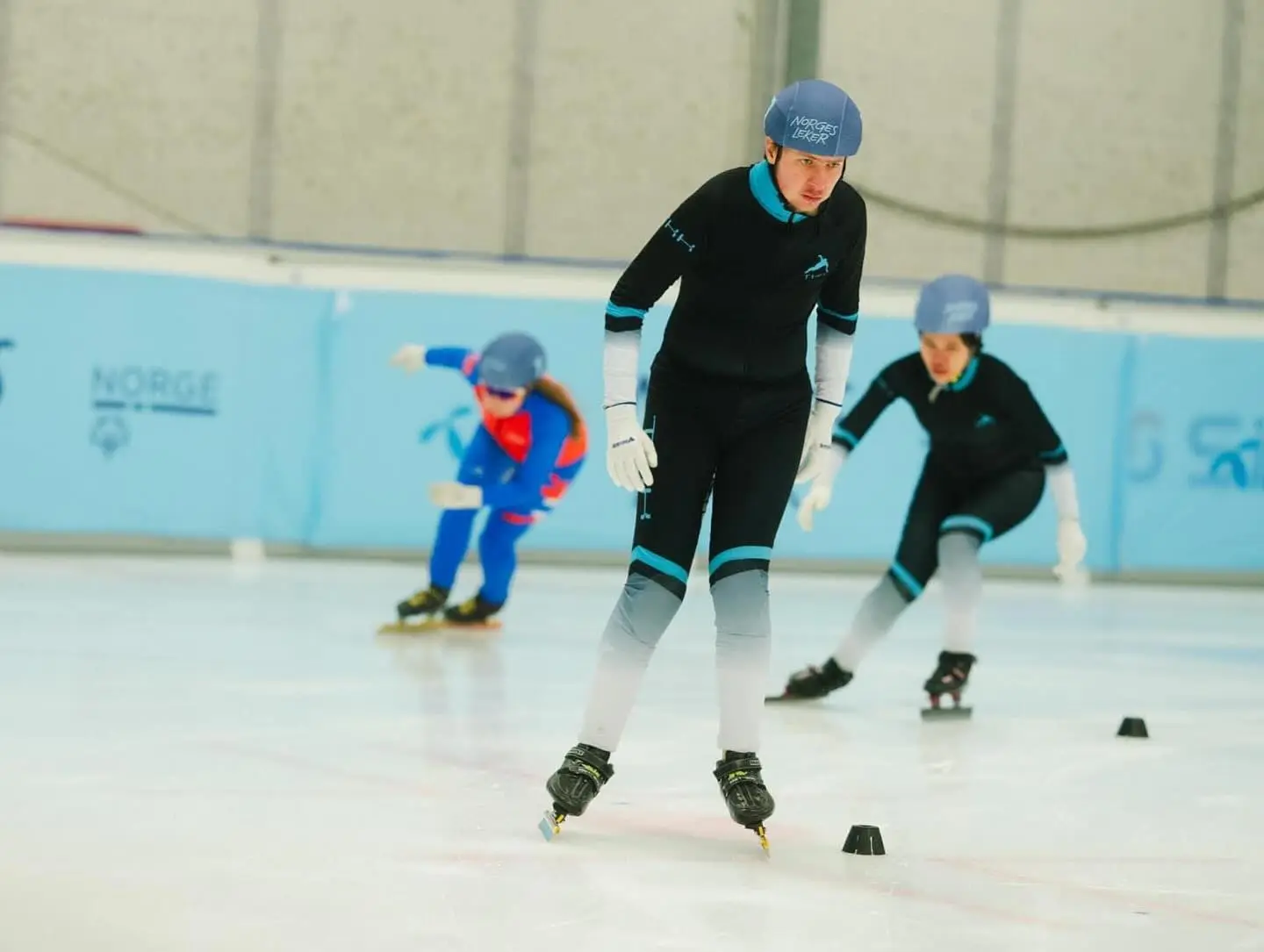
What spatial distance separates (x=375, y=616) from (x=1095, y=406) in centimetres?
558

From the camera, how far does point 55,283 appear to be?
9.55m

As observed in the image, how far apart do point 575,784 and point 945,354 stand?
2.46 metres

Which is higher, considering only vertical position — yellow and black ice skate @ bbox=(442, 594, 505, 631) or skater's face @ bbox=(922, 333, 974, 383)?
skater's face @ bbox=(922, 333, 974, 383)

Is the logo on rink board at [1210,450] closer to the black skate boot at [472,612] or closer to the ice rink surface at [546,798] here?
the ice rink surface at [546,798]

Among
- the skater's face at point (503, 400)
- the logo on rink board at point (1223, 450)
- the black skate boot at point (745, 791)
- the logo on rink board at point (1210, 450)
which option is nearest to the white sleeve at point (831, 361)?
the black skate boot at point (745, 791)

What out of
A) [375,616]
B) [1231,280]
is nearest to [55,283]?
[375,616]

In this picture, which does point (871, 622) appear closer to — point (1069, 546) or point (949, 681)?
point (949, 681)

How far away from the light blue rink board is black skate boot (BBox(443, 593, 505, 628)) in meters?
2.78

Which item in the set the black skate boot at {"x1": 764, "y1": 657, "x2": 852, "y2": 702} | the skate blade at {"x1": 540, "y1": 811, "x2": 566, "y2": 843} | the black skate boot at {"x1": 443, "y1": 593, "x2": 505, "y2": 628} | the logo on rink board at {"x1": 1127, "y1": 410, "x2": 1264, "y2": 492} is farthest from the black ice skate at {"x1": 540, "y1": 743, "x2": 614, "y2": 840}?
the logo on rink board at {"x1": 1127, "y1": 410, "x2": 1264, "y2": 492}

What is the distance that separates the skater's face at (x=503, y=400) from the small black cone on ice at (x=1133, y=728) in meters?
2.75

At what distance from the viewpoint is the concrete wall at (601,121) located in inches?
525

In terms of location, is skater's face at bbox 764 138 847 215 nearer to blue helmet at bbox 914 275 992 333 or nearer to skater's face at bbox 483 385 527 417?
blue helmet at bbox 914 275 992 333

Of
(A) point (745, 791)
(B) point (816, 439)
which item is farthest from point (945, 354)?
(A) point (745, 791)

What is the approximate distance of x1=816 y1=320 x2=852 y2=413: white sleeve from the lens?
3.94 m
